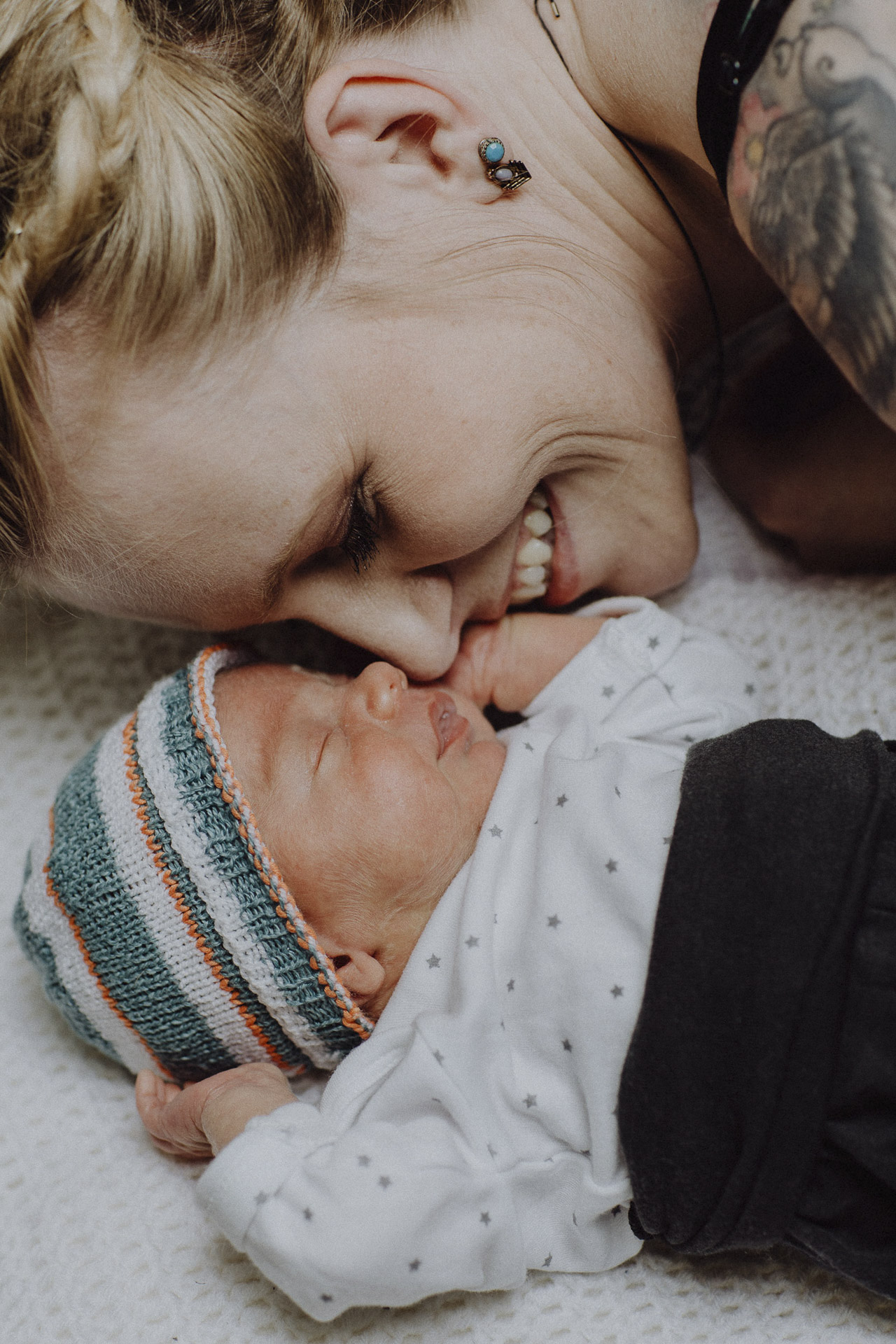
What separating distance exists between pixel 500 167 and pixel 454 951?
73 cm

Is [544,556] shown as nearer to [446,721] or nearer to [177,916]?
[446,721]

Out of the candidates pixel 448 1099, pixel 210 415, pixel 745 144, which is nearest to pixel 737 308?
pixel 745 144

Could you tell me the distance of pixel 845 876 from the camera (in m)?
0.88

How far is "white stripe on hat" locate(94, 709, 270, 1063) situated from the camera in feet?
3.48

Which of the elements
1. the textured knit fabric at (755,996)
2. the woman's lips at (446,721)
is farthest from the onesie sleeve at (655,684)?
the textured knit fabric at (755,996)

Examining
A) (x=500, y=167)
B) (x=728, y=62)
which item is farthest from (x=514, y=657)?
(x=728, y=62)

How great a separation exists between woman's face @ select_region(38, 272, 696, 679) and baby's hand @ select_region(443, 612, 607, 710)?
114mm

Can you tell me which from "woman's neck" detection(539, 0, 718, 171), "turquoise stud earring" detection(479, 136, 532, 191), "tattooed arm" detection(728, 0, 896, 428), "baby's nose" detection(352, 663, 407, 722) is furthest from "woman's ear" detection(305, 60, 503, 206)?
"baby's nose" detection(352, 663, 407, 722)

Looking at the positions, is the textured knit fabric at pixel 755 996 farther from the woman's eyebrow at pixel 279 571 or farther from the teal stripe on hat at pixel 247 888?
the woman's eyebrow at pixel 279 571

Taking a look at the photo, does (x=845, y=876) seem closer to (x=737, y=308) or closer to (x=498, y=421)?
(x=498, y=421)

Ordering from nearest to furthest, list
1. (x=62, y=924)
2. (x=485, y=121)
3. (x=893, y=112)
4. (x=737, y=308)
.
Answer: (x=893, y=112), (x=485, y=121), (x=62, y=924), (x=737, y=308)

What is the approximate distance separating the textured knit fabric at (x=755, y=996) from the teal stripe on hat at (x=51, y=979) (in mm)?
599

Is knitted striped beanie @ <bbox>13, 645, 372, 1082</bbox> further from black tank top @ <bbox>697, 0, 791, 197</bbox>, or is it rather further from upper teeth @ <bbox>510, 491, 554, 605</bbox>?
black tank top @ <bbox>697, 0, 791, 197</bbox>

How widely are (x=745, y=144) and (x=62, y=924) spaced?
981 mm
